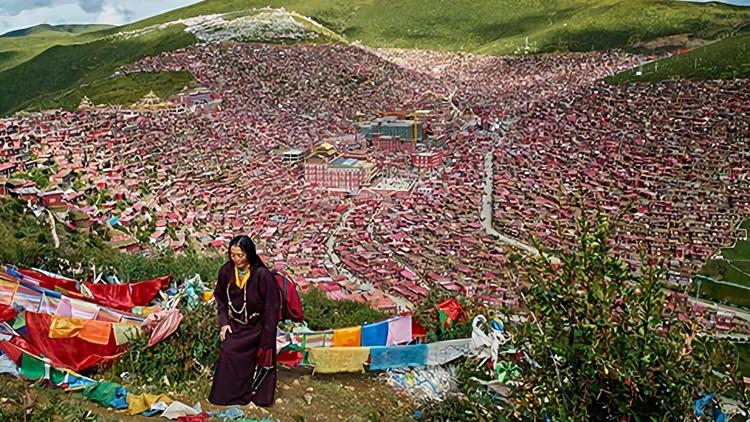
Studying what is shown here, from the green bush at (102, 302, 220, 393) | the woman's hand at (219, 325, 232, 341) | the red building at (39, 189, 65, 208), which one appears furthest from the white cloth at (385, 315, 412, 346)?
the red building at (39, 189, 65, 208)

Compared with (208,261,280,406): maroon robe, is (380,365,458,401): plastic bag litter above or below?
below

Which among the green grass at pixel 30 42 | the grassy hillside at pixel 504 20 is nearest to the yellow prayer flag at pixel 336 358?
the grassy hillside at pixel 504 20

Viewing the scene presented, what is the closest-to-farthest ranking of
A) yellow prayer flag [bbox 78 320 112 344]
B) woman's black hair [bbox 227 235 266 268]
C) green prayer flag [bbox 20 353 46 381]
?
woman's black hair [bbox 227 235 266 268]
green prayer flag [bbox 20 353 46 381]
yellow prayer flag [bbox 78 320 112 344]

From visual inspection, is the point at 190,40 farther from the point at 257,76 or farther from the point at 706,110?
the point at 706,110

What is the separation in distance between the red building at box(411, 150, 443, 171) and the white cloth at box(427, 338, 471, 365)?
18.1m

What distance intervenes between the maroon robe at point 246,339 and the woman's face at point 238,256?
63 millimetres

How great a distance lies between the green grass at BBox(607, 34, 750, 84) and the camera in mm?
31016

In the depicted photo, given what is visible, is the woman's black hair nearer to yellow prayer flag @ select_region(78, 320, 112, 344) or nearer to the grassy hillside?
yellow prayer flag @ select_region(78, 320, 112, 344)

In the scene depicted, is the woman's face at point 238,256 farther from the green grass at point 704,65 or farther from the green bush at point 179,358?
the green grass at point 704,65

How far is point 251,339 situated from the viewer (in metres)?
3.39

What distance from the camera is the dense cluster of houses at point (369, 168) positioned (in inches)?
547

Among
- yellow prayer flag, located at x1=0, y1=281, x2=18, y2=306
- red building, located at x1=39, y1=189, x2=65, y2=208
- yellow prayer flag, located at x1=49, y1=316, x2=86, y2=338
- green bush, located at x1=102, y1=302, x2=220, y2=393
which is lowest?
red building, located at x1=39, y1=189, x2=65, y2=208

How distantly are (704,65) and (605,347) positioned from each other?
115 ft

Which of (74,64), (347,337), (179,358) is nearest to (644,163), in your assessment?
(347,337)
